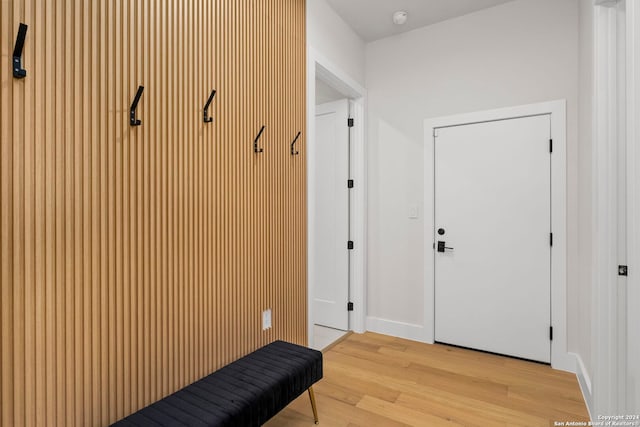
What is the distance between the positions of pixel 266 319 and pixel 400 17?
106 inches

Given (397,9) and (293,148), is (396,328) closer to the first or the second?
(293,148)

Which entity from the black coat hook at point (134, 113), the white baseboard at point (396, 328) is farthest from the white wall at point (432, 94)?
the black coat hook at point (134, 113)

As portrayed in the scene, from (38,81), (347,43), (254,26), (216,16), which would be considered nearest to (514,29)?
(347,43)

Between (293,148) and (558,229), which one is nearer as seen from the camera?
(293,148)

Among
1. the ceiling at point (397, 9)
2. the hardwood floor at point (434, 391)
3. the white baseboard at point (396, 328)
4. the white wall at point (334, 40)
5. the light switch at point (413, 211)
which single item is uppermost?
the ceiling at point (397, 9)

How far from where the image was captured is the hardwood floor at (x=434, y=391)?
1.95m

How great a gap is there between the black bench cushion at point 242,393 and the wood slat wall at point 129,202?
0.13m

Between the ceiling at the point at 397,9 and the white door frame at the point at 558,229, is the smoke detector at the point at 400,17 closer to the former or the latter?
the ceiling at the point at 397,9

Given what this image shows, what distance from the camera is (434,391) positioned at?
224 cm

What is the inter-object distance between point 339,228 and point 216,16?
7.21 ft

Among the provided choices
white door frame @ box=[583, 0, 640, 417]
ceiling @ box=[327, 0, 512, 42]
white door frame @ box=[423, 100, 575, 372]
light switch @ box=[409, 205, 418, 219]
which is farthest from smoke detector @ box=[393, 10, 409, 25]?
light switch @ box=[409, 205, 418, 219]

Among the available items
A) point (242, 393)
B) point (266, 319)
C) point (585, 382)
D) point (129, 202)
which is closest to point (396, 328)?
point (585, 382)

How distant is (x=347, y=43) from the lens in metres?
3.09

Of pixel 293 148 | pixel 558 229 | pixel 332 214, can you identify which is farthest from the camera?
pixel 332 214
